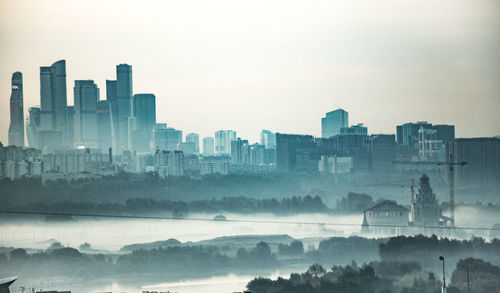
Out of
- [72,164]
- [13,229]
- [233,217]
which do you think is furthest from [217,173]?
[13,229]

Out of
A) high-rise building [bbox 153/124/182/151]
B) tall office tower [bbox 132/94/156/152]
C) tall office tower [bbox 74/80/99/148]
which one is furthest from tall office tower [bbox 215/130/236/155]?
tall office tower [bbox 74/80/99/148]

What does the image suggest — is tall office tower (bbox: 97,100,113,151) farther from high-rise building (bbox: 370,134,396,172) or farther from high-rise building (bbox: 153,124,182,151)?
high-rise building (bbox: 370,134,396,172)

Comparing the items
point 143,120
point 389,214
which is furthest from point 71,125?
point 389,214

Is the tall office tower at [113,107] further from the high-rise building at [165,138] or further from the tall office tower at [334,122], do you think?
the tall office tower at [334,122]

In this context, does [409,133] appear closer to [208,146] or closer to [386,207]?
[386,207]

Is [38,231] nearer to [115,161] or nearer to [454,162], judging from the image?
[115,161]
